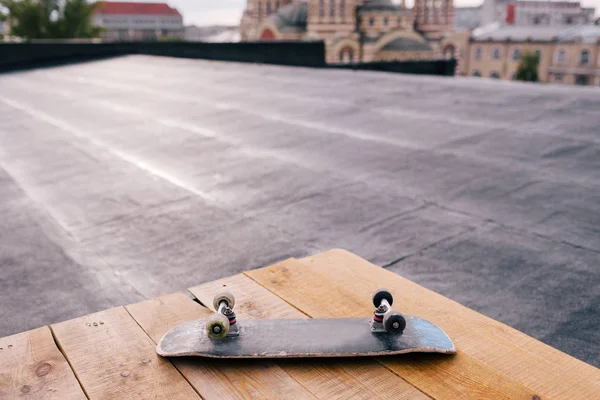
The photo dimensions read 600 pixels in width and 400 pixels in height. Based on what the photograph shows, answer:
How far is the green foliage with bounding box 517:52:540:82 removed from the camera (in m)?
55.3

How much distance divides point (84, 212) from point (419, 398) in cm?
311

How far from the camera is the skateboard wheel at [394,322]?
162 centimetres

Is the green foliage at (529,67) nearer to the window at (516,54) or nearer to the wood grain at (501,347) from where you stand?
the window at (516,54)

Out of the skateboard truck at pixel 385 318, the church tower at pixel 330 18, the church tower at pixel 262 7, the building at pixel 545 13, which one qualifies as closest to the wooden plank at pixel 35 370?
the skateboard truck at pixel 385 318

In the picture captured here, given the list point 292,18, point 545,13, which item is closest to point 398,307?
point 292,18

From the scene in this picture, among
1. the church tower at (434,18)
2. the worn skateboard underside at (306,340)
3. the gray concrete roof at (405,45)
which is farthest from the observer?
the church tower at (434,18)

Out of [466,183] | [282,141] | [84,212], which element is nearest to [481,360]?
[466,183]

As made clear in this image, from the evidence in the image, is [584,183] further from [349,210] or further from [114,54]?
[114,54]

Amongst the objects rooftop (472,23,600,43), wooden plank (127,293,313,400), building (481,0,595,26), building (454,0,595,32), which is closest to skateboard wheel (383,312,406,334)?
wooden plank (127,293,313,400)

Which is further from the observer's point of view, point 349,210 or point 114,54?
point 114,54

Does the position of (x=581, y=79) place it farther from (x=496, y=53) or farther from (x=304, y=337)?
(x=304, y=337)

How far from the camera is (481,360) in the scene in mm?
1591

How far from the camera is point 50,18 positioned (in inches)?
1613

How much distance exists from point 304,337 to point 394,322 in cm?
28
